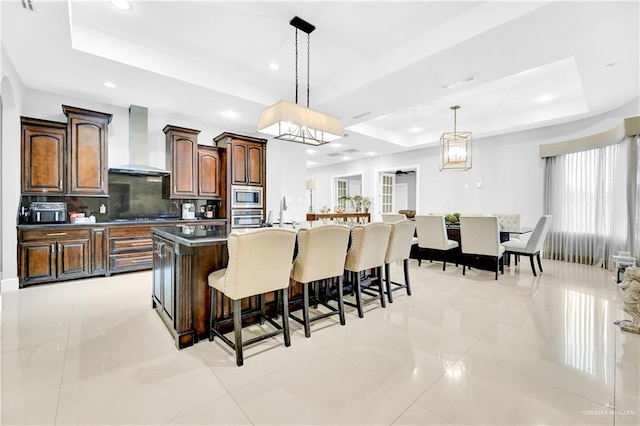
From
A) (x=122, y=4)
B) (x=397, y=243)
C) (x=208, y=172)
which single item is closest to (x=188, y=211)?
(x=208, y=172)

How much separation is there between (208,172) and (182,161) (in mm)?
511

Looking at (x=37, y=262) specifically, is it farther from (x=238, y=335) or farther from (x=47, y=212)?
(x=238, y=335)

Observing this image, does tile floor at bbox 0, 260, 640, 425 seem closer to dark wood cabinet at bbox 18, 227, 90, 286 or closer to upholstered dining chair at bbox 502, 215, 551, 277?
dark wood cabinet at bbox 18, 227, 90, 286

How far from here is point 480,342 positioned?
2.30m

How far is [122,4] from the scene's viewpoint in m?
2.70

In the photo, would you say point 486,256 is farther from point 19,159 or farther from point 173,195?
point 19,159

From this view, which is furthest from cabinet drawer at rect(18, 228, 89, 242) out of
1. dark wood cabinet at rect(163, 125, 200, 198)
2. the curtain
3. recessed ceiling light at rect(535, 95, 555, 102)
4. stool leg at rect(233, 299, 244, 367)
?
the curtain

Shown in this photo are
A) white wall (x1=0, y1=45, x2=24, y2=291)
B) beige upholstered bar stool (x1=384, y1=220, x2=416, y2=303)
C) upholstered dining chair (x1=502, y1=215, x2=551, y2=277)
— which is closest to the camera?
beige upholstered bar stool (x1=384, y1=220, x2=416, y2=303)

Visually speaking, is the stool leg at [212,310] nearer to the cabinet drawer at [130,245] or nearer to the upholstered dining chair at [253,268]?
the upholstered dining chair at [253,268]

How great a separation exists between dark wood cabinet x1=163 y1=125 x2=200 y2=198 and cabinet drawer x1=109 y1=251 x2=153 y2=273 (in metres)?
1.12

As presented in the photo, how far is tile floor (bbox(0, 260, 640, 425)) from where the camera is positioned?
4.96ft

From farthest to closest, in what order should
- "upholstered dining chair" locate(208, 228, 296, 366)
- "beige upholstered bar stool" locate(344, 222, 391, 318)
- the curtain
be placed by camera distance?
the curtain → "beige upholstered bar stool" locate(344, 222, 391, 318) → "upholstered dining chair" locate(208, 228, 296, 366)

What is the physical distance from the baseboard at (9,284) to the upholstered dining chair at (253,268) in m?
3.28

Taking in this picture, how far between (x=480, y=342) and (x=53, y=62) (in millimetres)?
5386
